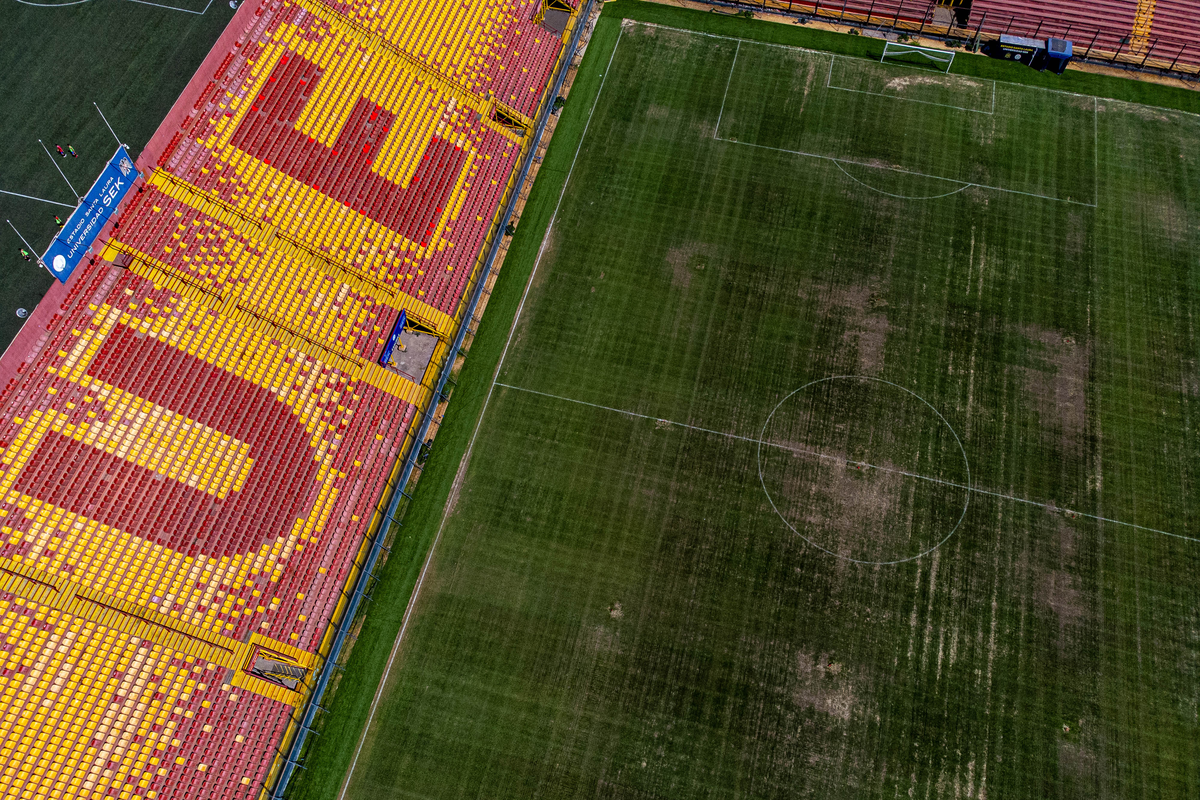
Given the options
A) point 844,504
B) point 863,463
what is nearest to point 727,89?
point 863,463

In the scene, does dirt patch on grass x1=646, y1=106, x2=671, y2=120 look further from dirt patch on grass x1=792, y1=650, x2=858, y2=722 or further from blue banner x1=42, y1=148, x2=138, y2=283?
dirt patch on grass x1=792, y1=650, x2=858, y2=722

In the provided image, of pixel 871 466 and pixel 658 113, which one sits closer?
pixel 871 466

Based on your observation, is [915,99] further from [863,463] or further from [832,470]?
[832,470]

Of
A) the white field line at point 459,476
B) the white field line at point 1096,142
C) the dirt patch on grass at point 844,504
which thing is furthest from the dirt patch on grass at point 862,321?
the white field line at point 459,476

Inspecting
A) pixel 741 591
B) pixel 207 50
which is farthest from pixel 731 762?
pixel 207 50

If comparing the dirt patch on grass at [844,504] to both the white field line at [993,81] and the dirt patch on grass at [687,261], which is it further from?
the white field line at [993,81]

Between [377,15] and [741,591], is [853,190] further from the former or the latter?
[377,15]
